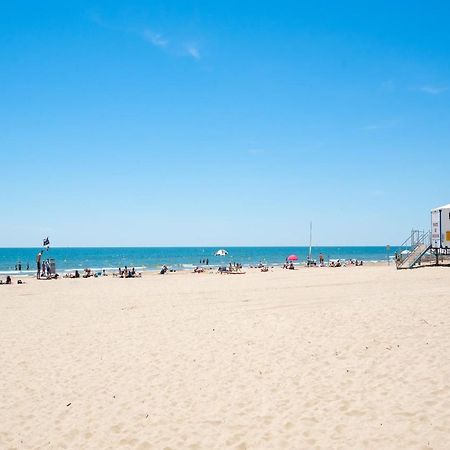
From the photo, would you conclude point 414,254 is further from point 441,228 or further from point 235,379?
point 235,379

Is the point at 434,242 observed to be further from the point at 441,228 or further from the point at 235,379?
the point at 235,379

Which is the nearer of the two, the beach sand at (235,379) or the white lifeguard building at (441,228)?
the beach sand at (235,379)

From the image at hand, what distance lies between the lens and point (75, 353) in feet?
36.0

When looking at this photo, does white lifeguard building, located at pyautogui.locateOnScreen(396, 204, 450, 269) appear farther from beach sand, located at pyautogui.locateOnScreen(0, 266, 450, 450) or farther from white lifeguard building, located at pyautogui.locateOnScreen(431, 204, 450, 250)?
beach sand, located at pyautogui.locateOnScreen(0, 266, 450, 450)

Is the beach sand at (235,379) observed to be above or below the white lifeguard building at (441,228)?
below

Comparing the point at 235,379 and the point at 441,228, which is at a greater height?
the point at 441,228

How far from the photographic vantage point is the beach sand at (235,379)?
20.9 feet

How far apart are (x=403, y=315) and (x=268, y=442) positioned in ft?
27.7

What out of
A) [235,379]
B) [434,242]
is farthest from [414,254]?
[235,379]

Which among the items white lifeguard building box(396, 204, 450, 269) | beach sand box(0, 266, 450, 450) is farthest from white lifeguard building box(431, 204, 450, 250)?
beach sand box(0, 266, 450, 450)

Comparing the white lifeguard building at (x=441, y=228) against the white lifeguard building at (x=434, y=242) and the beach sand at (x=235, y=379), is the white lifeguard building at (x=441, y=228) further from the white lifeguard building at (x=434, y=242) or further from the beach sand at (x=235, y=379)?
the beach sand at (x=235, y=379)

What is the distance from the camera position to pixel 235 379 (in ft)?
28.3

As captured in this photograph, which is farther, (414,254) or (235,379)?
(414,254)

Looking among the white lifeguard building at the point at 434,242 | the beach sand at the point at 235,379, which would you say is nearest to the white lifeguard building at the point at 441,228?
the white lifeguard building at the point at 434,242
